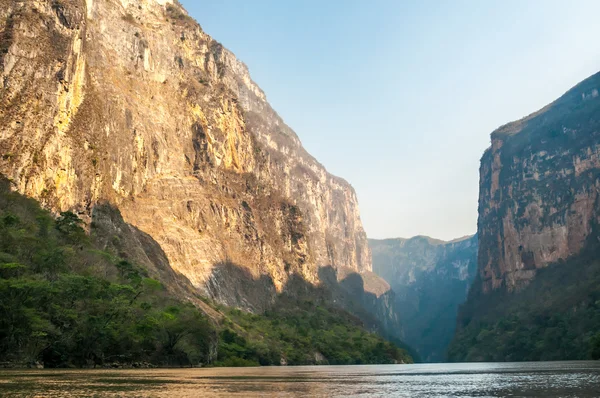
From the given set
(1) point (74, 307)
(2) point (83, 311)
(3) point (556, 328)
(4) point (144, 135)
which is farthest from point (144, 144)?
(3) point (556, 328)

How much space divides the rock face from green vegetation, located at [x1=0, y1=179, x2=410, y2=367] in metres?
11.3

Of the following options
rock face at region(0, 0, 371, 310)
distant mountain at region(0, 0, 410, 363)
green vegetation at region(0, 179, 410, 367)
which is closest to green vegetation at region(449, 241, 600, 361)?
distant mountain at region(0, 0, 410, 363)

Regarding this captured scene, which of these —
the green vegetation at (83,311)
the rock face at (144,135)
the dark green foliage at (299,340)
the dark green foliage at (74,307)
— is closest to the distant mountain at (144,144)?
the rock face at (144,135)

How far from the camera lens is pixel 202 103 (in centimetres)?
16400

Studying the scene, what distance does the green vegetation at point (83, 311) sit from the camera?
52125mm

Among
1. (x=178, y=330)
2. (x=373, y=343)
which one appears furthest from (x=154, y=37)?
(x=373, y=343)

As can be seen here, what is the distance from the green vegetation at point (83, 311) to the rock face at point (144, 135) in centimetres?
1130

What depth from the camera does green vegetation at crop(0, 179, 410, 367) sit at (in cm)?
5212

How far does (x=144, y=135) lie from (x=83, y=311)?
74309mm

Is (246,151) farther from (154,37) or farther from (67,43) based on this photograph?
(67,43)

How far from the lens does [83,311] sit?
201 ft

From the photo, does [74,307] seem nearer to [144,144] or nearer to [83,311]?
[83,311]

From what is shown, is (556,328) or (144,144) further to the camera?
(556,328)

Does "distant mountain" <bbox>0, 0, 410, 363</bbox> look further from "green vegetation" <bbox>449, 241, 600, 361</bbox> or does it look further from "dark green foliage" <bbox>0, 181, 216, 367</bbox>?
"green vegetation" <bbox>449, 241, 600, 361</bbox>
